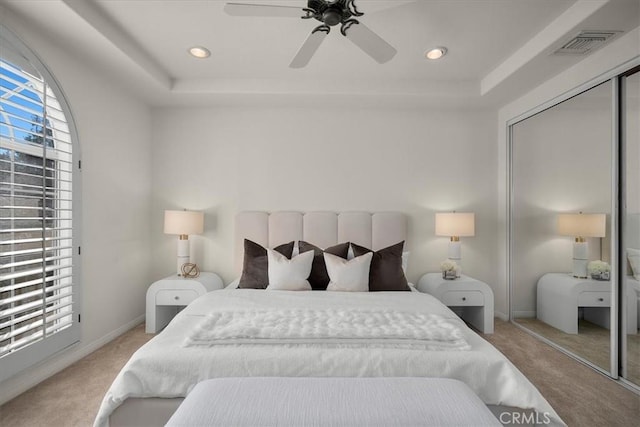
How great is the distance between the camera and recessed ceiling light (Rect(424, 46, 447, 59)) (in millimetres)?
2746

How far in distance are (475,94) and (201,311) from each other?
3.25m

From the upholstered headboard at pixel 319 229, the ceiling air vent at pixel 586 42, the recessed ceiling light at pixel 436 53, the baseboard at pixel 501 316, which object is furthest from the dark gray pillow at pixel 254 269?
the ceiling air vent at pixel 586 42

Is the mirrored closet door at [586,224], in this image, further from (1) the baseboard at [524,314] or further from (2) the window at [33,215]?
(2) the window at [33,215]

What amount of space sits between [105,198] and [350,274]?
230cm

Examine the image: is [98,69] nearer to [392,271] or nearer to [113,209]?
[113,209]

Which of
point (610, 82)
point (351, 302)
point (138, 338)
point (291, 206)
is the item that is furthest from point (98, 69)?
point (610, 82)

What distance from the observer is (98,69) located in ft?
9.28

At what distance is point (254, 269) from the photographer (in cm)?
307

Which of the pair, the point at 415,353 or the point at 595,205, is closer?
the point at 415,353

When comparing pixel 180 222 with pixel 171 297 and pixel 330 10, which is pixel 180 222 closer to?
pixel 171 297

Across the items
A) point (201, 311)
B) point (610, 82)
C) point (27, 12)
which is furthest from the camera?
point (610, 82)

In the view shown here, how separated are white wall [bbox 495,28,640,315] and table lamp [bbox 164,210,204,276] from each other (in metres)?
3.35

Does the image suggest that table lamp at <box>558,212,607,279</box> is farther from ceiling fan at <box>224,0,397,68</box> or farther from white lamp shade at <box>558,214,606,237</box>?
ceiling fan at <box>224,0,397,68</box>

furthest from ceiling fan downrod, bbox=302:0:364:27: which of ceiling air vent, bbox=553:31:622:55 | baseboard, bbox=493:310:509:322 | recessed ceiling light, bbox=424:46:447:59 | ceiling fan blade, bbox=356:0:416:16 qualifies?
baseboard, bbox=493:310:509:322
